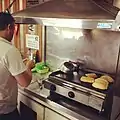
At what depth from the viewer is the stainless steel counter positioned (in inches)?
48.6

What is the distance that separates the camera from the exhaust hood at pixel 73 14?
39.1 inches

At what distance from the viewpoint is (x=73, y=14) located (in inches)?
44.4

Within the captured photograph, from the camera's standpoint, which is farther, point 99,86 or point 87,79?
point 87,79

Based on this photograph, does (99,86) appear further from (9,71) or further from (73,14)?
(9,71)

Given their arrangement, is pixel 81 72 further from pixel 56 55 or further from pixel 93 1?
pixel 93 1

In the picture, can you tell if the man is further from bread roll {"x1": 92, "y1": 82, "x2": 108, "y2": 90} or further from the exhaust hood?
bread roll {"x1": 92, "y1": 82, "x2": 108, "y2": 90}

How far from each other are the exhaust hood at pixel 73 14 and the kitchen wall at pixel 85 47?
38 cm

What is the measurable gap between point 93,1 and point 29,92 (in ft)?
2.79

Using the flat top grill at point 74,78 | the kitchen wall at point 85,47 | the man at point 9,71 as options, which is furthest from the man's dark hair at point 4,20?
the kitchen wall at point 85,47

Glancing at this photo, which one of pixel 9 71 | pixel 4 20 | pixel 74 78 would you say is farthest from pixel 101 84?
pixel 4 20

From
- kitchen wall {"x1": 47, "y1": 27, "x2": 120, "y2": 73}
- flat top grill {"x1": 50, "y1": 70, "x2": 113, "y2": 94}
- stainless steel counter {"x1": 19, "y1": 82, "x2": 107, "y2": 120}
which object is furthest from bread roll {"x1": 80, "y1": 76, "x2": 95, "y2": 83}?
kitchen wall {"x1": 47, "y1": 27, "x2": 120, "y2": 73}

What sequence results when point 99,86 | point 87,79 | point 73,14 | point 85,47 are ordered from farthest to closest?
point 85,47, point 87,79, point 99,86, point 73,14

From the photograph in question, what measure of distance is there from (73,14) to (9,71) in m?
0.57

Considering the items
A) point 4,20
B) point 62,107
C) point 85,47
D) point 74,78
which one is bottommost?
point 62,107
